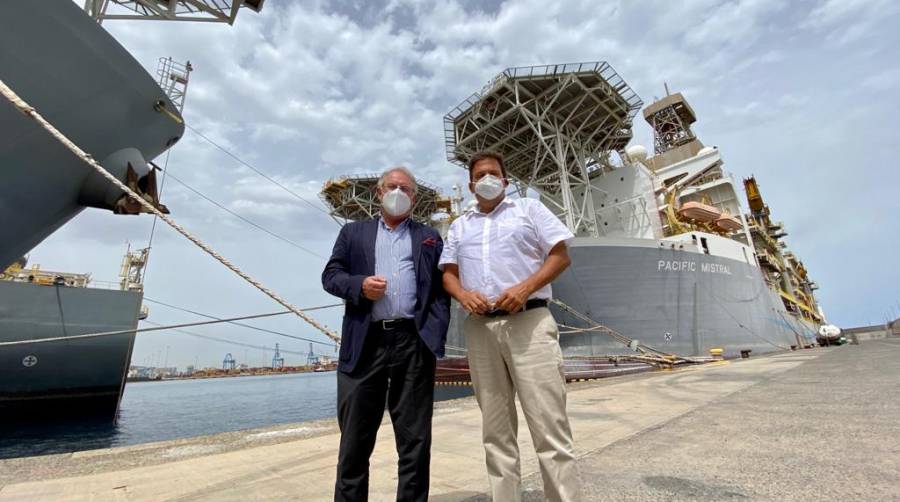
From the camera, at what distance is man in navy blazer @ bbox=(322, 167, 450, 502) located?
4.88ft

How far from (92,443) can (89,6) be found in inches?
331

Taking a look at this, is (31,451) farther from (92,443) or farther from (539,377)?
(539,377)

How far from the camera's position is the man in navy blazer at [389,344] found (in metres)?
1.49

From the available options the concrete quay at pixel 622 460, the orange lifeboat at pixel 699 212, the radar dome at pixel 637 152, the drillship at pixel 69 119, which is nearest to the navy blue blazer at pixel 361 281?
the concrete quay at pixel 622 460

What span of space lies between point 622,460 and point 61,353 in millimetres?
15042

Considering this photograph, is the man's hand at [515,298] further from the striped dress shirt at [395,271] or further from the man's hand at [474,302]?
the striped dress shirt at [395,271]

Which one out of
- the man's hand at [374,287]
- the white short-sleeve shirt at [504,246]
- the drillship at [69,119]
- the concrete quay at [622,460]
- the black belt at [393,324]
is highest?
the drillship at [69,119]

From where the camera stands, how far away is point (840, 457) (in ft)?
6.37

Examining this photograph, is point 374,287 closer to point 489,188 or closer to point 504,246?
point 504,246

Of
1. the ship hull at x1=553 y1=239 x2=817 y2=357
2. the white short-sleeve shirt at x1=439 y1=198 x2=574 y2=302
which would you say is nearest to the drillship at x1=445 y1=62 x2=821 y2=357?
the ship hull at x1=553 y1=239 x2=817 y2=357

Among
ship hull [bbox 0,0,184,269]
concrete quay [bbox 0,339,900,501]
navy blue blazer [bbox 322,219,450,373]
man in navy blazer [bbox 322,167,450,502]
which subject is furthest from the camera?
ship hull [bbox 0,0,184,269]

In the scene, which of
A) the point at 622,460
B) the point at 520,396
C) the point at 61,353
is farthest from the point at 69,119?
the point at 61,353

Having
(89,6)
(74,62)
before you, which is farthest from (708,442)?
(89,6)

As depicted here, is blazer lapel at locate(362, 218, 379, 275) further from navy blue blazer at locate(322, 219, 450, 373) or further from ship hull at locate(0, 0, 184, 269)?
ship hull at locate(0, 0, 184, 269)
